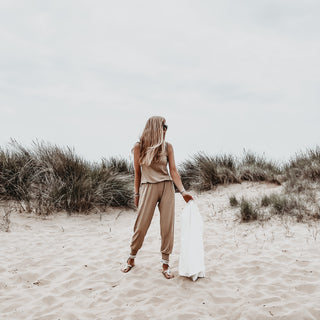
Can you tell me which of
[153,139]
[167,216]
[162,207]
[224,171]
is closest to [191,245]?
[167,216]

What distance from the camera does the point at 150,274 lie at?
451 centimetres

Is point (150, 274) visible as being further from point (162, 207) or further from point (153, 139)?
point (153, 139)

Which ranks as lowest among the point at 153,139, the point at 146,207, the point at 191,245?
the point at 191,245

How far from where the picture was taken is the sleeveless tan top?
4.15m

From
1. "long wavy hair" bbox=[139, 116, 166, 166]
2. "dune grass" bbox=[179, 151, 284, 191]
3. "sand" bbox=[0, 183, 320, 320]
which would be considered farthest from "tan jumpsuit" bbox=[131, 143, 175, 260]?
"dune grass" bbox=[179, 151, 284, 191]

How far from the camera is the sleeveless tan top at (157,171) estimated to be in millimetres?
4152

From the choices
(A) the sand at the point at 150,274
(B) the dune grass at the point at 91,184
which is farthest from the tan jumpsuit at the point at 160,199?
(B) the dune grass at the point at 91,184

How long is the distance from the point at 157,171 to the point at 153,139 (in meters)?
0.45

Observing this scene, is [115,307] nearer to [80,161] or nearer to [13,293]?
[13,293]

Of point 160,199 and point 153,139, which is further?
point 160,199

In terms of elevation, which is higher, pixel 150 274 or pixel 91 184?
pixel 91 184

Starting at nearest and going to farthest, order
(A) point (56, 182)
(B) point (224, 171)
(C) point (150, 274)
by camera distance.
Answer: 1. (C) point (150, 274)
2. (A) point (56, 182)
3. (B) point (224, 171)

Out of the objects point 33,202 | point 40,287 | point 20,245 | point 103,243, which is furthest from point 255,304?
point 33,202

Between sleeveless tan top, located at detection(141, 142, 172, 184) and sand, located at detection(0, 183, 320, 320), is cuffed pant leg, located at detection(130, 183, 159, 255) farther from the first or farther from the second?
sand, located at detection(0, 183, 320, 320)
